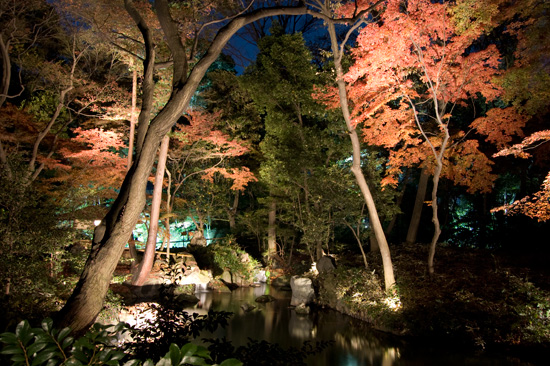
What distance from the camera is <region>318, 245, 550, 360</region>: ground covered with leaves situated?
5.37 metres

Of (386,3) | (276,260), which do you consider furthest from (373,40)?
(276,260)

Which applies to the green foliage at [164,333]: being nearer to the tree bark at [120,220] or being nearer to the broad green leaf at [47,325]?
the broad green leaf at [47,325]

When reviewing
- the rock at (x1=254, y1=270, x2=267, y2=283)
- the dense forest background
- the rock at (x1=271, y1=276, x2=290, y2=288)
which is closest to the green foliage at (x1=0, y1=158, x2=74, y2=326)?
the dense forest background

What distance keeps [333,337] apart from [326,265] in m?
3.21

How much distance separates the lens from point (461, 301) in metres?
6.05

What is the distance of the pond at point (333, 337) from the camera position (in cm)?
521

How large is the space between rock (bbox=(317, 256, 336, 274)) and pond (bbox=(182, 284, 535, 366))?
1259 millimetres

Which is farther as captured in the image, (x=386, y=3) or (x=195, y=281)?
(x=195, y=281)

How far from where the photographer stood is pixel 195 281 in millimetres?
11008

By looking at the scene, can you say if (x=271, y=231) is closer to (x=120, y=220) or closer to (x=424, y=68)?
(x=424, y=68)

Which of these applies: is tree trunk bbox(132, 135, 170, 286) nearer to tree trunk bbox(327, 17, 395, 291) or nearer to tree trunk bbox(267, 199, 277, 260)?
tree trunk bbox(267, 199, 277, 260)

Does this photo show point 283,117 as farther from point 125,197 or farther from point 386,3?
point 125,197

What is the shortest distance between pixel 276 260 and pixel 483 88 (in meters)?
10.6

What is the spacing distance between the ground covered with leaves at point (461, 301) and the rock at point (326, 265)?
541 mm
